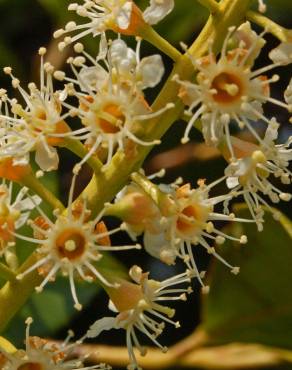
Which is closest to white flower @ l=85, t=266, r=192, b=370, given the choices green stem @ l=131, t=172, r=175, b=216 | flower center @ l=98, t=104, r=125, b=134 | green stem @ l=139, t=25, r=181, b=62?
green stem @ l=131, t=172, r=175, b=216

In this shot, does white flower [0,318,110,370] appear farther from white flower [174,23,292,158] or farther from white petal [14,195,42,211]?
white flower [174,23,292,158]

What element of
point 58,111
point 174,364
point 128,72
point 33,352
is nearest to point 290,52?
point 128,72

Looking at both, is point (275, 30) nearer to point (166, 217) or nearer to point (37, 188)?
point (166, 217)

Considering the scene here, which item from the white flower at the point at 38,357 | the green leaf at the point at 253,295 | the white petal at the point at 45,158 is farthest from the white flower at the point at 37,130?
the green leaf at the point at 253,295

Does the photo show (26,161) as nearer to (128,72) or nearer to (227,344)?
(128,72)

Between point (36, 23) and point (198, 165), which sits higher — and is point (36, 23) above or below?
above

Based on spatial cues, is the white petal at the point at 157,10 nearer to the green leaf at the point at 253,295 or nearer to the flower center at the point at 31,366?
the flower center at the point at 31,366
